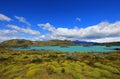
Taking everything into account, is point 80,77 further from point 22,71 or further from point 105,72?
point 22,71

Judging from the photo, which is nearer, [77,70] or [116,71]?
[77,70]

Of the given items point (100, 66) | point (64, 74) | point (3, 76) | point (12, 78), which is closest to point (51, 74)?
point (64, 74)

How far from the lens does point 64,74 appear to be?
22.2 meters

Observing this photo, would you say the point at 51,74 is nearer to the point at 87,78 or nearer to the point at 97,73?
the point at 87,78

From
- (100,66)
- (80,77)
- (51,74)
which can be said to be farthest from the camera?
(100,66)

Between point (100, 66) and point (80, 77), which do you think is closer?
point (80, 77)

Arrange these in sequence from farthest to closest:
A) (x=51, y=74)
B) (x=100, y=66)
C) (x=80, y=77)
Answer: (x=100, y=66)
(x=51, y=74)
(x=80, y=77)

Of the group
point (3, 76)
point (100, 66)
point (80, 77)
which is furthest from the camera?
point (100, 66)

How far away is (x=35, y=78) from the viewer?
21422mm

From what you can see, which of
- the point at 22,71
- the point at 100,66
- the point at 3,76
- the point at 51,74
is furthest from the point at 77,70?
the point at 3,76

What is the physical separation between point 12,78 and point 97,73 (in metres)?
13.7

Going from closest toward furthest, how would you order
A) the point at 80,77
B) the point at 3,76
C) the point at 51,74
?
the point at 80,77
the point at 51,74
the point at 3,76

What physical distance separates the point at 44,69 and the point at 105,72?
10.3m

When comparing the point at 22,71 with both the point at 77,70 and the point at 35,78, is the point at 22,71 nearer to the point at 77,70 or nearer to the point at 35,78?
the point at 35,78
